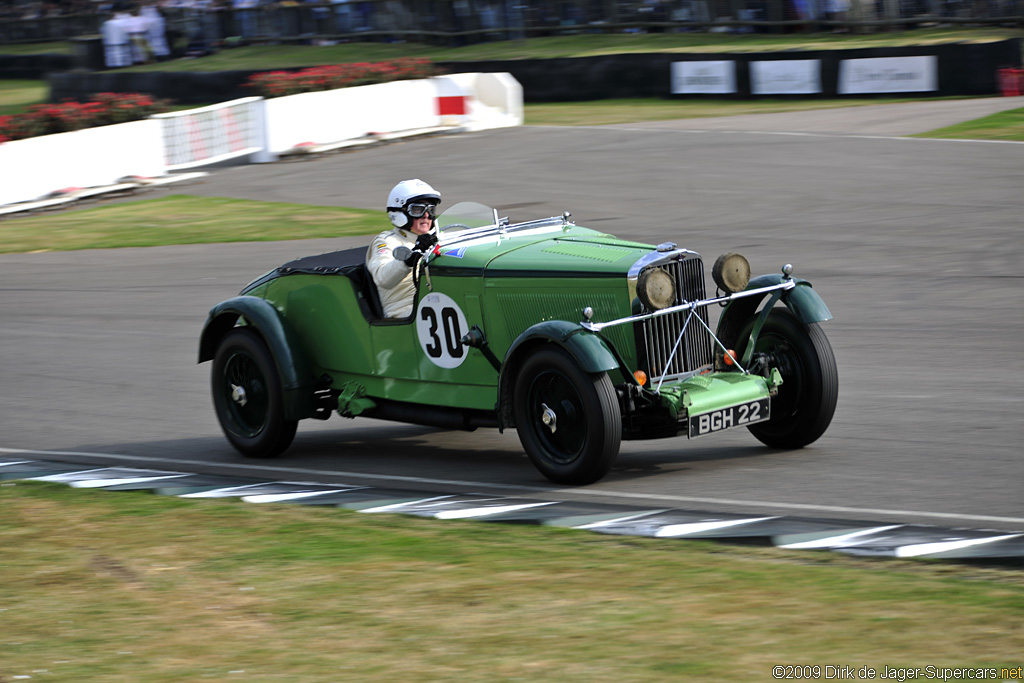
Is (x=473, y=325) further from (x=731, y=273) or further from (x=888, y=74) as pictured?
(x=888, y=74)

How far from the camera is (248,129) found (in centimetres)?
2641

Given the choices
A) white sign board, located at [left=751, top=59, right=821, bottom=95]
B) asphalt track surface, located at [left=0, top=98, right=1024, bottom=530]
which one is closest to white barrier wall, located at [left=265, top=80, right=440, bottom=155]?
asphalt track surface, located at [left=0, top=98, right=1024, bottom=530]

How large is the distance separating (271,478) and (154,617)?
286 cm

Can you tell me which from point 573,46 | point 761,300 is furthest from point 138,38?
point 761,300

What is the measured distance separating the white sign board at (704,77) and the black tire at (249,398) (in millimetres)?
23280

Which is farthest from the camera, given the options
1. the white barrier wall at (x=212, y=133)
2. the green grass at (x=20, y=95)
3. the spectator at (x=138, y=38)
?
the spectator at (x=138, y=38)

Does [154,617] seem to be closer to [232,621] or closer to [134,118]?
[232,621]

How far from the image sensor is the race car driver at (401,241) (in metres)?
8.04

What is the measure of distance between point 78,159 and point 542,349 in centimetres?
1831

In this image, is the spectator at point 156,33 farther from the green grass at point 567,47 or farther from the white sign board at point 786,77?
the white sign board at point 786,77

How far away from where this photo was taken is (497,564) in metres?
5.77

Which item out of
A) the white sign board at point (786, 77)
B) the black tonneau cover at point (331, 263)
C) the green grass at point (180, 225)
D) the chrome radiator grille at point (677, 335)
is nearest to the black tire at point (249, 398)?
the black tonneau cover at point (331, 263)

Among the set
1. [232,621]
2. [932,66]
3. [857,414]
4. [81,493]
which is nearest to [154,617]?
[232,621]

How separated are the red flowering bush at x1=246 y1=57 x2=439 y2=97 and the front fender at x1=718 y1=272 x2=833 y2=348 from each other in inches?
819
